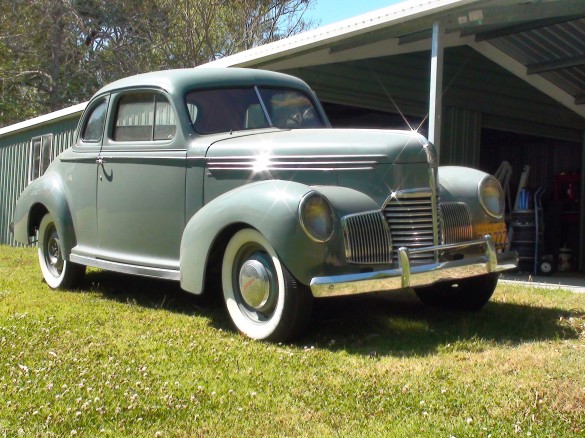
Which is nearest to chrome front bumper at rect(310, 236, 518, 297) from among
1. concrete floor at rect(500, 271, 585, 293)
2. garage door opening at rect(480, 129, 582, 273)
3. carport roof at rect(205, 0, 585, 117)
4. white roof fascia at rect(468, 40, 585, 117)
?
concrete floor at rect(500, 271, 585, 293)

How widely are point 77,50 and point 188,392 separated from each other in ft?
81.8

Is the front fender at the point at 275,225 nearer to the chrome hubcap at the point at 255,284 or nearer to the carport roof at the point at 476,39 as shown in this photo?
the chrome hubcap at the point at 255,284

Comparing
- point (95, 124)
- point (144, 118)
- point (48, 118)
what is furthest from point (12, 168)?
point (144, 118)

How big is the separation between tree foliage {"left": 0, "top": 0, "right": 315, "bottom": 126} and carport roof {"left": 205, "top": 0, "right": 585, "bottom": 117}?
15141mm

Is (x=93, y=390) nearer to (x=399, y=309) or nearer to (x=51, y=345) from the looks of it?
(x=51, y=345)

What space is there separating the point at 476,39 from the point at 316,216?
A: 24.7 feet

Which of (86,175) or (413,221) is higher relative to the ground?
(86,175)

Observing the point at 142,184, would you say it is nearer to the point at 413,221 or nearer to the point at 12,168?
the point at 413,221

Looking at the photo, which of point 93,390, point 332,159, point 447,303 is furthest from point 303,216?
point 447,303

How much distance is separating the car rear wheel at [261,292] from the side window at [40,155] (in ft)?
33.3

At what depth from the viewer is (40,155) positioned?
15297 millimetres

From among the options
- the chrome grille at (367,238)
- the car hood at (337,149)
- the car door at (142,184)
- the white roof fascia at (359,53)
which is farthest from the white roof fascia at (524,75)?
the chrome grille at (367,238)

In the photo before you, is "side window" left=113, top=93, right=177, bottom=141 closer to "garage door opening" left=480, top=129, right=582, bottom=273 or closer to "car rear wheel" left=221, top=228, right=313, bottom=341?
"car rear wheel" left=221, top=228, right=313, bottom=341

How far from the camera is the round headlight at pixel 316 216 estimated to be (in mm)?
4895
